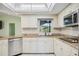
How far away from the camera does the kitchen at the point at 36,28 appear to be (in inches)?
95.9

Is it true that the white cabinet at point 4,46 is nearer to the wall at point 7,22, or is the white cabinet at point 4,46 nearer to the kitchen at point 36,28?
the kitchen at point 36,28

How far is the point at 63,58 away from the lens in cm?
143

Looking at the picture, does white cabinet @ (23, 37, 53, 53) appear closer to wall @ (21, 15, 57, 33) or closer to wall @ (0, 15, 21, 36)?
wall @ (21, 15, 57, 33)

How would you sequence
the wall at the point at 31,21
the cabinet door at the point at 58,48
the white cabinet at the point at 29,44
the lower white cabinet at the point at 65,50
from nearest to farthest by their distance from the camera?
the lower white cabinet at the point at 65,50
the cabinet door at the point at 58,48
the wall at the point at 31,21
the white cabinet at the point at 29,44

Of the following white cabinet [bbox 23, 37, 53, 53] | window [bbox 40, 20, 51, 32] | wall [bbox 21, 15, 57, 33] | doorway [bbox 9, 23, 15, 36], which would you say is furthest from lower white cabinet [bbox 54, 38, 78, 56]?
doorway [bbox 9, 23, 15, 36]

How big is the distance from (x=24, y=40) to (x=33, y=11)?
0.82 metres

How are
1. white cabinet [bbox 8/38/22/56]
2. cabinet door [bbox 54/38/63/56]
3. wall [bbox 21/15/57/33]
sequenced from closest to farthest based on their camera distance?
1. cabinet door [bbox 54/38/63/56]
2. wall [bbox 21/15/57/33]
3. white cabinet [bbox 8/38/22/56]

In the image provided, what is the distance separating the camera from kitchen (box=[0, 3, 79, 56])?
244 centimetres

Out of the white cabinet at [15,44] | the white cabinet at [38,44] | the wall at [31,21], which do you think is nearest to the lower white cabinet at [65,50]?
the white cabinet at [38,44]

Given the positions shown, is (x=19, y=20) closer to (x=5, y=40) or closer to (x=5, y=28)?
(x=5, y=28)

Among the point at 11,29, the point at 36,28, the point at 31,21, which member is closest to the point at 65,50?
the point at 36,28

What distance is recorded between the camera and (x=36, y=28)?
9.38 feet

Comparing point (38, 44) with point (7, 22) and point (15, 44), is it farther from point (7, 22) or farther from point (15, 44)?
point (7, 22)

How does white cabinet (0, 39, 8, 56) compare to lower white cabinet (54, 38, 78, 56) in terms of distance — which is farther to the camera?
white cabinet (0, 39, 8, 56)
